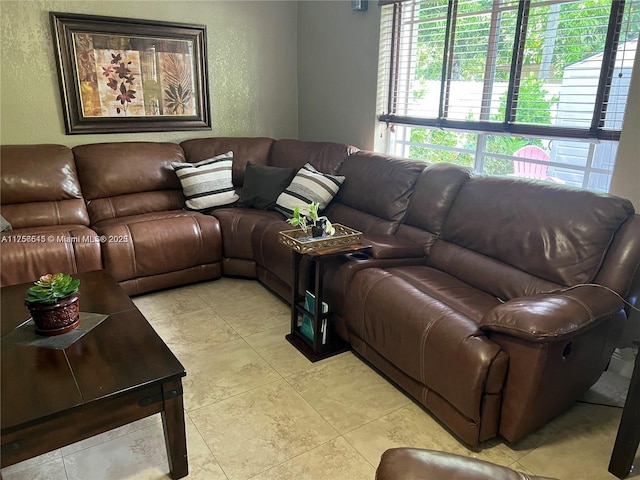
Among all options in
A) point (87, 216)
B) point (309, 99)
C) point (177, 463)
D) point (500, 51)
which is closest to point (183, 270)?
point (87, 216)

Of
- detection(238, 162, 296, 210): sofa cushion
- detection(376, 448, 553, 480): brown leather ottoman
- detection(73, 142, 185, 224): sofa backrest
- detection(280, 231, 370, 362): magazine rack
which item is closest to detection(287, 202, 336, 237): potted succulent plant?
detection(280, 231, 370, 362): magazine rack

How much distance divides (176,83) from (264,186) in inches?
47.5

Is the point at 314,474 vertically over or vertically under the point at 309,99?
under

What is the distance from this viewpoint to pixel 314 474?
1.70 metres

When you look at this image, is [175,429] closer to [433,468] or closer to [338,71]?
[433,468]

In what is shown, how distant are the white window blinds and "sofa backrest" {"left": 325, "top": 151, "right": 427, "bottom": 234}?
1.51 feet

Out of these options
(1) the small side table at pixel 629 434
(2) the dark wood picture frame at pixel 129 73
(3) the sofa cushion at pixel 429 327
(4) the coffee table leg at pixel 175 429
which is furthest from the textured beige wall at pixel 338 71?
(4) the coffee table leg at pixel 175 429

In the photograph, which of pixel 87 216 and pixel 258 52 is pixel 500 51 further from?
pixel 87 216

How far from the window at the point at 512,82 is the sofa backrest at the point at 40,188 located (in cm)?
237

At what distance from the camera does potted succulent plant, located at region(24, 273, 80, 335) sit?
171 centimetres

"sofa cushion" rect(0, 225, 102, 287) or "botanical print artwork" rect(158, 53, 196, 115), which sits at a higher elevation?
"botanical print artwork" rect(158, 53, 196, 115)

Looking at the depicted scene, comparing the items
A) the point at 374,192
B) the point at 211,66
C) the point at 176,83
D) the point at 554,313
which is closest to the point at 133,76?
the point at 176,83

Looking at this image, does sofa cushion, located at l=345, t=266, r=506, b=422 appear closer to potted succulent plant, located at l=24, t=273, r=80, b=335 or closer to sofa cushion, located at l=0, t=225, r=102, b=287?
potted succulent plant, located at l=24, t=273, r=80, b=335

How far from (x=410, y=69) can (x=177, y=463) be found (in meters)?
2.92
